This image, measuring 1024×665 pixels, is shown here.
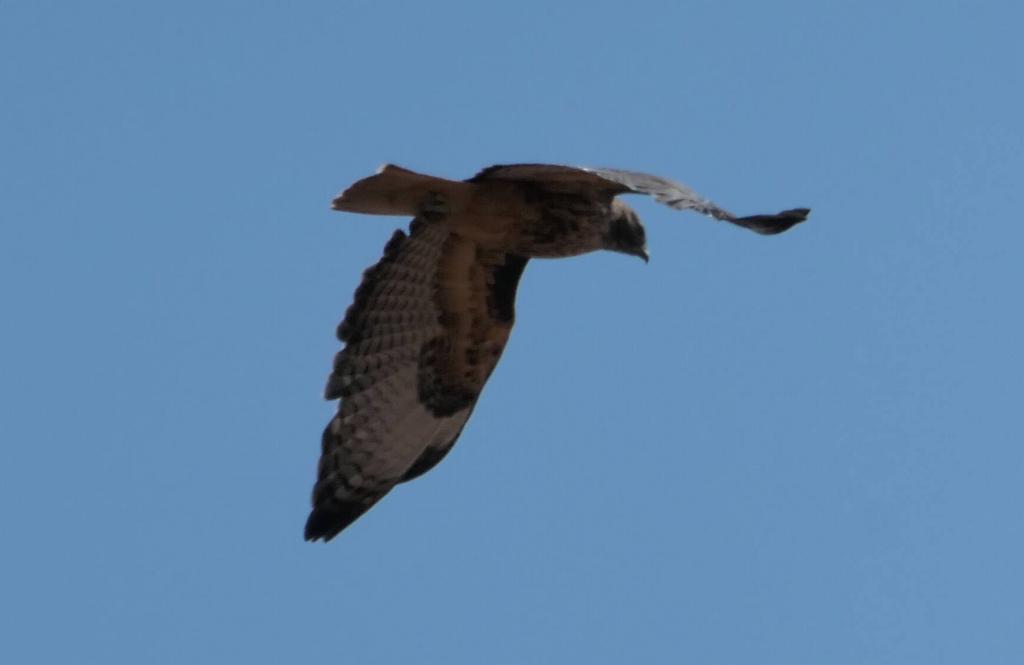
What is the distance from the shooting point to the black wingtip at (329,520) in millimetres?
9203

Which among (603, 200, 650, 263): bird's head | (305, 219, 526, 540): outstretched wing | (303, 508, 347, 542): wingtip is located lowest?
(303, 508, 347, 542): wingtip

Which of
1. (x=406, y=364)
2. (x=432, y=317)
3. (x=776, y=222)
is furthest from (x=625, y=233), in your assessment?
(x=776, y=222)

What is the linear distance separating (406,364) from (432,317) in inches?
10.5

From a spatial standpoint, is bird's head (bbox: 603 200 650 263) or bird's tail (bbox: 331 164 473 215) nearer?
bird's tail (bbox: 331 164 473 215)

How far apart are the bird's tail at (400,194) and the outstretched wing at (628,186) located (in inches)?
6.7

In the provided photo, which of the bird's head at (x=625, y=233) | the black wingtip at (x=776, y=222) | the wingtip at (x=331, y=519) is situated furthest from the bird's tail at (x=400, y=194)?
the black wingtip at (x=776, y=222)

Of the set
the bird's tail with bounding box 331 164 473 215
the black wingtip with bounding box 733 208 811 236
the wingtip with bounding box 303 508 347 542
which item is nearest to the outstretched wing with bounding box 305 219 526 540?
the wingtip with bounding box 303 508 347 542

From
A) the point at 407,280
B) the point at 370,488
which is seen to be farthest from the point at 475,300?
the point at 370,488

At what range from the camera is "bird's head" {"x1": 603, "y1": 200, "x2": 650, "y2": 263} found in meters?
8.92

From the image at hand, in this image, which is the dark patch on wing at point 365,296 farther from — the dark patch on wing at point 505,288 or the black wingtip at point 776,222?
the black wingtip at point 776,222

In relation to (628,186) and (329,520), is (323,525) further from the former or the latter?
(628,186)

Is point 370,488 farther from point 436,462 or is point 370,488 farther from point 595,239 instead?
point 595,239

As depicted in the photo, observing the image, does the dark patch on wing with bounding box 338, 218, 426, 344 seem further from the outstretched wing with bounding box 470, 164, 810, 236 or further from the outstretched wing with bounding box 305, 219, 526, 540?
the outstretched wing with bounding box 470, 164, 810, 236

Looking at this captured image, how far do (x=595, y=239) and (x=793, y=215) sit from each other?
5.72ft
